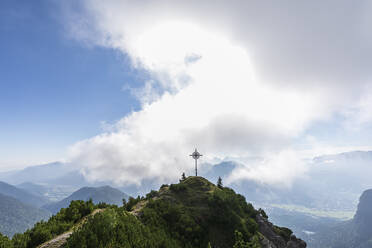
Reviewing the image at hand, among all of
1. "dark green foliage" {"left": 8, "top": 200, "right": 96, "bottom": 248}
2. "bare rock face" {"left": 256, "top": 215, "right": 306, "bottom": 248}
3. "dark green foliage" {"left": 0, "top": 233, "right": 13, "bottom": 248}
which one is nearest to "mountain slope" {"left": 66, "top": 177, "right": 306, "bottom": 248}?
"bare rock face" {"left": 256, "top": 215, "right": 306, "bottom": 248}

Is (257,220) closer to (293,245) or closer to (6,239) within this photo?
(293,245)

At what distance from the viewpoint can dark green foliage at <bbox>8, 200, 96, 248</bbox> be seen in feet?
63.5

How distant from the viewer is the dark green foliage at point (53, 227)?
19.4 m

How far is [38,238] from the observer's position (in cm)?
1964

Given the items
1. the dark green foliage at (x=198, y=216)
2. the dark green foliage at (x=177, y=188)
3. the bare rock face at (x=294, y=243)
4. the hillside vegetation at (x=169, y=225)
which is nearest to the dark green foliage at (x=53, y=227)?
the hillside vegetation at (x=169, y=225)

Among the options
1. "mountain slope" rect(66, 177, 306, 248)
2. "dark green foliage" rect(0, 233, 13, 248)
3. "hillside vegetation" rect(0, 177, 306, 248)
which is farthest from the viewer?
"mountain slope" rect(66, 177, 306, 248)

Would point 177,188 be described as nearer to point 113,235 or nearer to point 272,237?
point 272,237

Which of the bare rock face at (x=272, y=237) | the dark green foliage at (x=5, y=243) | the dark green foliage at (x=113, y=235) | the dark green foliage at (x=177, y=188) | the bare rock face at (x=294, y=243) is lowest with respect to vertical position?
the bare rock face at (x=294, y=243)

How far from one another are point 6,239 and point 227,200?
32.9m

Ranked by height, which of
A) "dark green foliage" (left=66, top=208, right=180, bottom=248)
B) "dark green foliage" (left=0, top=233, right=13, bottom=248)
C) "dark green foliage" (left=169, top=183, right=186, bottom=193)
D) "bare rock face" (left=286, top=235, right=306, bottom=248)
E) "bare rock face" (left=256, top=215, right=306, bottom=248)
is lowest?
"bare rock face" (left=286, top=235, right=306, bottom=248)

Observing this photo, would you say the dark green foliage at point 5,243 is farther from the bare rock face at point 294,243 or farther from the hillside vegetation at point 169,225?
the bare rock face at point 294,243

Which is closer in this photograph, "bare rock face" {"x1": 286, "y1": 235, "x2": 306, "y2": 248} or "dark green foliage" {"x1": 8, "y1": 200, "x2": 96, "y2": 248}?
"dark green foliage" {"x1": 8, "y1": 200, "x2": 96, "y2": 248}

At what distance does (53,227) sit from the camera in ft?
70.2

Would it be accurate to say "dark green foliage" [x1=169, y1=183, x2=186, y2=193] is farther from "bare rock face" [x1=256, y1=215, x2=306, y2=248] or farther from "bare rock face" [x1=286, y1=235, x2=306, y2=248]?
"bare rock face" [x1=286, y1=235, x2=306, y2=248]
